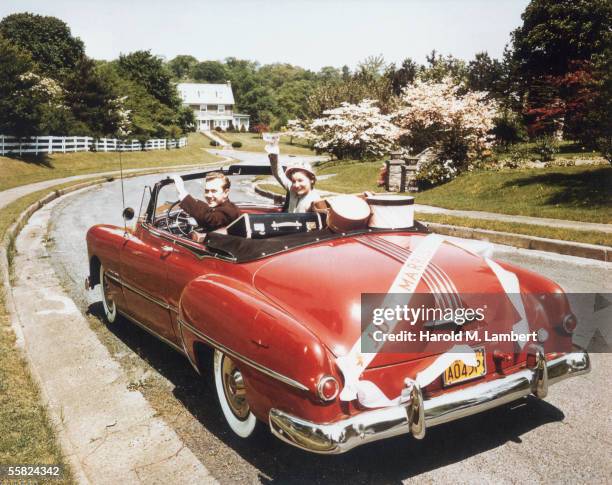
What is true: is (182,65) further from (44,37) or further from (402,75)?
(402,75)

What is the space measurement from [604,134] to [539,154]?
8103 mm

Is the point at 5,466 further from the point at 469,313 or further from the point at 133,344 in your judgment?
the point at 469,313

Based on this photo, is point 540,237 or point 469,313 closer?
point 469,313

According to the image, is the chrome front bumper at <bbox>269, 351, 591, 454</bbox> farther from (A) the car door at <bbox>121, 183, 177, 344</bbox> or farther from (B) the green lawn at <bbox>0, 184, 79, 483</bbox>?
(A) the car door at <bbox>121, 183, 177, 344</bbox>

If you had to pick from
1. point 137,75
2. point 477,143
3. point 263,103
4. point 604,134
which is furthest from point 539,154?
point 263,103

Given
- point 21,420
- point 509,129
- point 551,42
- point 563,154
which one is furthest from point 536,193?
point 551,42

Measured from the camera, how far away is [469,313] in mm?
2947

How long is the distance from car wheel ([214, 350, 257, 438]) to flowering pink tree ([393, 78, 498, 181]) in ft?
54.0

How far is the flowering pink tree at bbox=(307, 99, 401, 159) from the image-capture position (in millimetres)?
31922

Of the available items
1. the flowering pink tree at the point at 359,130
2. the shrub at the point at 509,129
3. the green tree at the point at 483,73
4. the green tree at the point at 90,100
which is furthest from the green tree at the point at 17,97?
the green tree at the point at 483,73

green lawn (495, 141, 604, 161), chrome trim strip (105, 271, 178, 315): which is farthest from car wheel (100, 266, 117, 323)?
green lawn (495, 141, 604, 161)

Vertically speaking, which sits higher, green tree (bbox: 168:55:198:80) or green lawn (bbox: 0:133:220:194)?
green tree (bbox: 168:55:198:80)

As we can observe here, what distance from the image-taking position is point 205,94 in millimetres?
101562

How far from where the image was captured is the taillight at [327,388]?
2.46 metres
